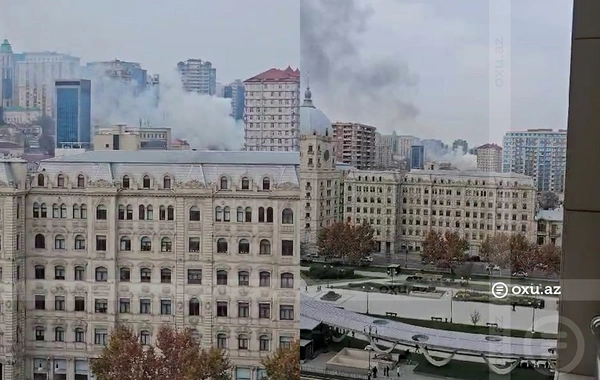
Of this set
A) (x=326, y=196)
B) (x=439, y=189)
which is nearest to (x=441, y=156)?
(x=439, y=189)

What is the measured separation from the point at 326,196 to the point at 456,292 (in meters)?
0.43

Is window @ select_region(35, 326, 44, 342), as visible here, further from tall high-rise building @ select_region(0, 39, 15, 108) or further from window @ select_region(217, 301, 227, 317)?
tall high-rise building @ select_region(0, 39, 15, 108)

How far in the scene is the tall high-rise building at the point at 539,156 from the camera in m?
1.53

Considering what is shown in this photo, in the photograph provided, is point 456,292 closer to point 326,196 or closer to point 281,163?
point 326,196

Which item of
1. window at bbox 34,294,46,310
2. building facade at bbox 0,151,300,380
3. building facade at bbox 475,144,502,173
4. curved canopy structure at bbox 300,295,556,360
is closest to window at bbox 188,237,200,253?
building facade at bbox 0,151,300,380

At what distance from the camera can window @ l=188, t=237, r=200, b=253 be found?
2023mm

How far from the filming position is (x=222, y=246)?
202cm

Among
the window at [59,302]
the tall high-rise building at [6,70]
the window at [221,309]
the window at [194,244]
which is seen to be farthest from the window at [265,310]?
the tall high-rise building at [6,70]

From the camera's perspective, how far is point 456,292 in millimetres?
1764

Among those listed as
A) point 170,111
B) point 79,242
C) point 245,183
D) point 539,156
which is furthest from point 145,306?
point 539,156

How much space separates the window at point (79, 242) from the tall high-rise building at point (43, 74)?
365mm

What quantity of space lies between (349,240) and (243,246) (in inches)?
12.6

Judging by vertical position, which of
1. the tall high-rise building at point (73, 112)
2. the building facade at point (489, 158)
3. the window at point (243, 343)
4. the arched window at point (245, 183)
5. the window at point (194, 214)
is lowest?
the window at point (243, 343)

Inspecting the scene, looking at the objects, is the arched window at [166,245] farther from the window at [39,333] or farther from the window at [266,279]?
the window at [39,333]
